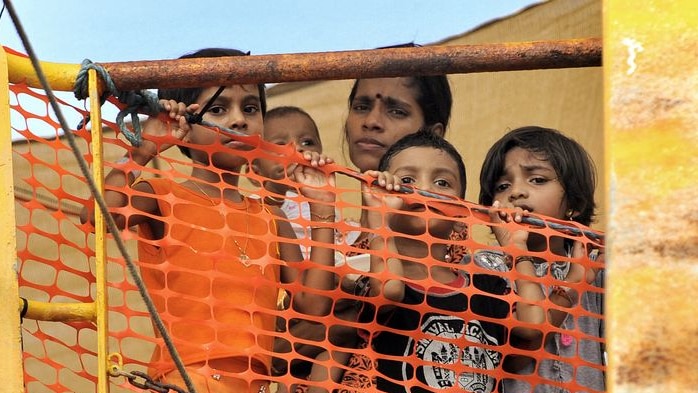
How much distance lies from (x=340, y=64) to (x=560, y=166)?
1628 millimetres

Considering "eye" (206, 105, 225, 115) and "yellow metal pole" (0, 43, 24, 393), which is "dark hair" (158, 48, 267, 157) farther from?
"yellow metal pole" (0, 43, 24, 393)

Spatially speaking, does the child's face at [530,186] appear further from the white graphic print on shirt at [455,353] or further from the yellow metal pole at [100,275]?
the yellow metal pole at [100,275]

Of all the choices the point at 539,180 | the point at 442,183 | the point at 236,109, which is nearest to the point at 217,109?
the point at 236,109

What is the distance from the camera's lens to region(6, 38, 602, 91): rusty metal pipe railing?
344cm

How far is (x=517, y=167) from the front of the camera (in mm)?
4930

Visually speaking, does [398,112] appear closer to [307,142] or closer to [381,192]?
[307,142]

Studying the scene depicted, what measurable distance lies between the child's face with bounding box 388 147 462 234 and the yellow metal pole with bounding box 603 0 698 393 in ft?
5.95

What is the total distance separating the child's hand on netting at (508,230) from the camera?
3982 mm

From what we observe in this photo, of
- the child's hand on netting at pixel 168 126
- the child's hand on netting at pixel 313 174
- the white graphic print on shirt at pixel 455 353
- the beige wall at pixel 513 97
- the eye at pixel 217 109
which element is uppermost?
the beige wall at pixel 513 97

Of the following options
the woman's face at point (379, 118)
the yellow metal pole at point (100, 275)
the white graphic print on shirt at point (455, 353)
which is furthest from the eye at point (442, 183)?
the yellow metal pole at point (100, 275)

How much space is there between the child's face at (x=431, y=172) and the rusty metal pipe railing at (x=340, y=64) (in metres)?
1.08

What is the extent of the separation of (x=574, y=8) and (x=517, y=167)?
210 cm

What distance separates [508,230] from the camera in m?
4.07

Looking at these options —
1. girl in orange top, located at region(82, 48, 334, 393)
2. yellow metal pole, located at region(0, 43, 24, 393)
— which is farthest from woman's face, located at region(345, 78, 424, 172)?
yellow metal pole, located at region(0, 43, 24, 393)
